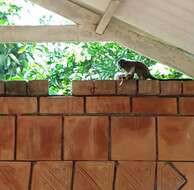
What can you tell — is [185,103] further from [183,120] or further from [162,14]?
[162,14]

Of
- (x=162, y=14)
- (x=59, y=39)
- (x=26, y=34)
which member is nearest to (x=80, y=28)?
(x=59, y=39)

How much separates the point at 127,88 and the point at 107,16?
1.29 ft

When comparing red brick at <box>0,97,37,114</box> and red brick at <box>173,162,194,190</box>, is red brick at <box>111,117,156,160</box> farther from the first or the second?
red brick at <box>0,97,37,114</box>

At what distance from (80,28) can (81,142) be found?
0.67 m

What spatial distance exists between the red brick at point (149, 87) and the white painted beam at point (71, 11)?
43 centimetres

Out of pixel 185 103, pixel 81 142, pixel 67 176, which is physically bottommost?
pixel 67 176

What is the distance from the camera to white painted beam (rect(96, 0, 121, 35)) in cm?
230

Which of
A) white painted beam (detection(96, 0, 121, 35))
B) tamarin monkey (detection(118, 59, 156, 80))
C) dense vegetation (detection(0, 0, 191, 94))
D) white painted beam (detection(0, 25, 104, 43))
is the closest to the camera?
white painted beam (detection(96, 0, 121, 35))

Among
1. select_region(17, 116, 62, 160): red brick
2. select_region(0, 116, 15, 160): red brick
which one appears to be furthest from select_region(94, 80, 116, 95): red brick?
select_region(0, 116, 15, 160): red brick

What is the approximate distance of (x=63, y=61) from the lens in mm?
3871

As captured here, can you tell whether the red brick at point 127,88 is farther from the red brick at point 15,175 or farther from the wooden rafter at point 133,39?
the red brick at point 15,175

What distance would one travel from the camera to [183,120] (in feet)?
8.51

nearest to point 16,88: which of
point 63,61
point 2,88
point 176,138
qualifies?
point 2,88

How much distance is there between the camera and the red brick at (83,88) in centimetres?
261
